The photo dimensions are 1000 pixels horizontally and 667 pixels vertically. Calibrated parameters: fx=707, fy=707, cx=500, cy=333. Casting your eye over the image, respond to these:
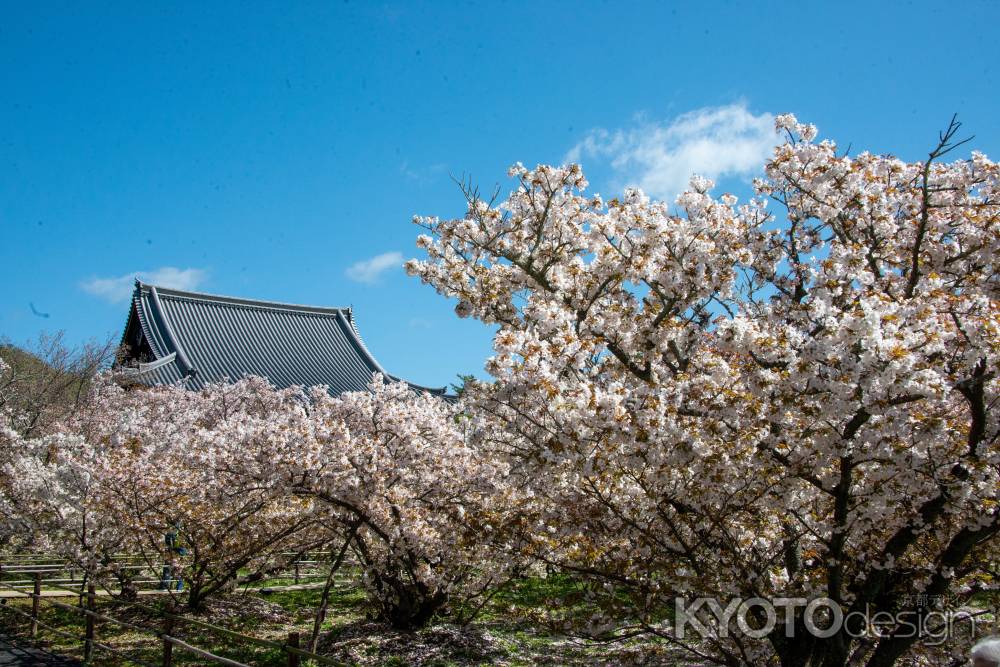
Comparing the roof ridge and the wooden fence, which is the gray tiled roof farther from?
the wooden fence

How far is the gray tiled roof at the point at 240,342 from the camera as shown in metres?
33.4

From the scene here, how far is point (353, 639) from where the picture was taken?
1083 centimetres

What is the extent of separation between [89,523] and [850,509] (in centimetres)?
1130

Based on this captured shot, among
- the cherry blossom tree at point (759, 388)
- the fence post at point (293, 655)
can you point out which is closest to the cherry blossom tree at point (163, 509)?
the fence post at point (293, 655)

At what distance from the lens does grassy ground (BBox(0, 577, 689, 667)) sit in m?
10.0

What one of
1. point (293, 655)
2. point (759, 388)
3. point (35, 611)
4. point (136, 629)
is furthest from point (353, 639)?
point (759, 388)

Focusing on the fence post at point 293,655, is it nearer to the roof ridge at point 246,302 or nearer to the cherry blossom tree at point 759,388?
the cherry blossom tree at point 759,388

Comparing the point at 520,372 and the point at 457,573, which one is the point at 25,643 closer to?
the point at 457,573

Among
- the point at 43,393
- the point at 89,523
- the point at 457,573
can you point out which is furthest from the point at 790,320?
the point at 43,393

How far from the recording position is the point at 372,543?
1002 centimetres

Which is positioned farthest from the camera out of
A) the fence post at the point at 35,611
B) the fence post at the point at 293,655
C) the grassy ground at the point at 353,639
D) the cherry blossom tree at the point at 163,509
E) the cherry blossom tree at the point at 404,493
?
the fence post at the point at 35,611

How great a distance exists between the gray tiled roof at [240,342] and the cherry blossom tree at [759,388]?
27.2 m

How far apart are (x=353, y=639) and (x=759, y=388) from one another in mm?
7961

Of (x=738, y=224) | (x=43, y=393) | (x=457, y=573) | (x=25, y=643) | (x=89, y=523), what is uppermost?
(x=43, y=393)
